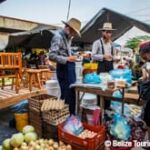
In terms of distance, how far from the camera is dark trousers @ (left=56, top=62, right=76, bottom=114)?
335 centimetres

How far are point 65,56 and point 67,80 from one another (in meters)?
0.32

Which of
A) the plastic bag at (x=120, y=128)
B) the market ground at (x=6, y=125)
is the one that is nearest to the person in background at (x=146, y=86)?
the plastic bag at (x=120, y=128)

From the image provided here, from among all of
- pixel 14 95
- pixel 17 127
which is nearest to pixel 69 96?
pixel 17 127

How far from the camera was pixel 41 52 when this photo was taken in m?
9.06

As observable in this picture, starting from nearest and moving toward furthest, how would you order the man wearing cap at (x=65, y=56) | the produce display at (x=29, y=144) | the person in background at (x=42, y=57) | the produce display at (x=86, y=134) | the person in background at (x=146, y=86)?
1. the person in background at (x=146, y=86)
2. the produce display at (x=29, y=144)
3. the produce display at (x=86, y=134)
4. the man wearing cap at (x=65, y=56)
5. the person in background at (x=42, y=57)

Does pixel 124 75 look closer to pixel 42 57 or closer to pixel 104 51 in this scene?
pixel 104 51

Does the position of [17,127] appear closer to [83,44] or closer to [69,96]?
[69,96]

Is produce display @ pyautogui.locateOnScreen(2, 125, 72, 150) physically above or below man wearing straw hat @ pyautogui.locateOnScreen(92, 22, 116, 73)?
below

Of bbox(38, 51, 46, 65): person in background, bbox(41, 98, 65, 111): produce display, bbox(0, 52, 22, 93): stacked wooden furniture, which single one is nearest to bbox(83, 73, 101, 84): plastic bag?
bbox(41, 98, 65, 111): produce display

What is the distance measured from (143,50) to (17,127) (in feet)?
7.47

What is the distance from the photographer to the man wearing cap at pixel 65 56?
10.9 ft

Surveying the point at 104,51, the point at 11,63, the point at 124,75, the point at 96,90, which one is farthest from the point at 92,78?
the point at 11,63

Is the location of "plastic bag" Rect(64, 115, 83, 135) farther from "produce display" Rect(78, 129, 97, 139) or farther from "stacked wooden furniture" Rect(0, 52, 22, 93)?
"stacked wooden furniture" Rect(0, 52, 22, 93)

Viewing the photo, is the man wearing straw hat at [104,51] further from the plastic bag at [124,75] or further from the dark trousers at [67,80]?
the plastic bag at [124,75]
